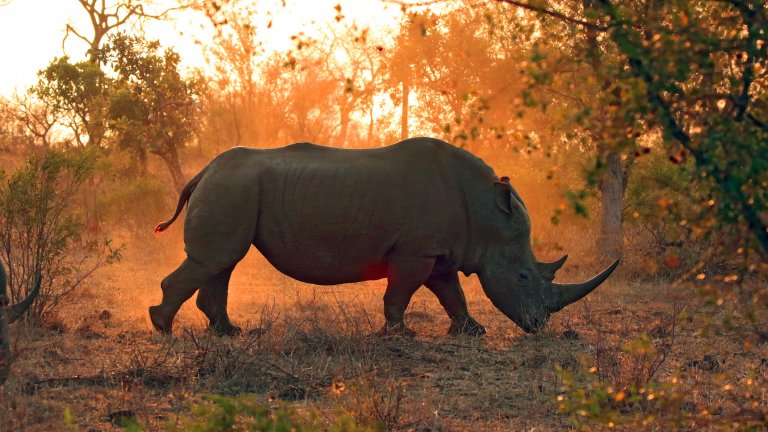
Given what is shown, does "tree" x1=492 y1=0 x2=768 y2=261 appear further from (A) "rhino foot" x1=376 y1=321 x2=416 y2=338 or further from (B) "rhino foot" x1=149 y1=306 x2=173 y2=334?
(B) "rhino foot" x1=149 y1=306 x2=173 y2=334

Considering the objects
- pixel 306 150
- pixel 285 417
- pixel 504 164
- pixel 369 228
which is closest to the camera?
pixel 285 417

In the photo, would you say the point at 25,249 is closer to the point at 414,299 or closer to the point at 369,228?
the point at 369,228

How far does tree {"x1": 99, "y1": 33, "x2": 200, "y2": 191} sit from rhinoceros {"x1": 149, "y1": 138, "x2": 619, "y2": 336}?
34.8 feet

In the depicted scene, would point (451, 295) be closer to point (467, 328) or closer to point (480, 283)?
point (467, 328)

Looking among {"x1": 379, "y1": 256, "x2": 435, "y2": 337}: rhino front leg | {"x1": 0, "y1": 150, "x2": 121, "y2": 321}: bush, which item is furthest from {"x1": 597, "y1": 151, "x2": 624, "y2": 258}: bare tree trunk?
{"x1": 0, "y1": 150, "x2": 121, "y2": 321}: bush

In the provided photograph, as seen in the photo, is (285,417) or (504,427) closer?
(285,417)

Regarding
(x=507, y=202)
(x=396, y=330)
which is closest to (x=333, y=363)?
(x=396, y=330)

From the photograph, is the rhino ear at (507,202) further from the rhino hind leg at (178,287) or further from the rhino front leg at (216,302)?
the rhino hind leg at (178,287)

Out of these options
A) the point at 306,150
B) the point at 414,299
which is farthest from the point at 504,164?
the point at 306,150

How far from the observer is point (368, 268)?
30.2 ft

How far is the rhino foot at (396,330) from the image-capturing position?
8.89 m

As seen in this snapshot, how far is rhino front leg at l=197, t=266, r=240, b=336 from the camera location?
9.19 m

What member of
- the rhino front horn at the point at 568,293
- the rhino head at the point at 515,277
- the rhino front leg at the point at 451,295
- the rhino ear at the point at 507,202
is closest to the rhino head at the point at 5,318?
the rhino front leg at the point at 451,295

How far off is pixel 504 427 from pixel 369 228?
11.2ft
